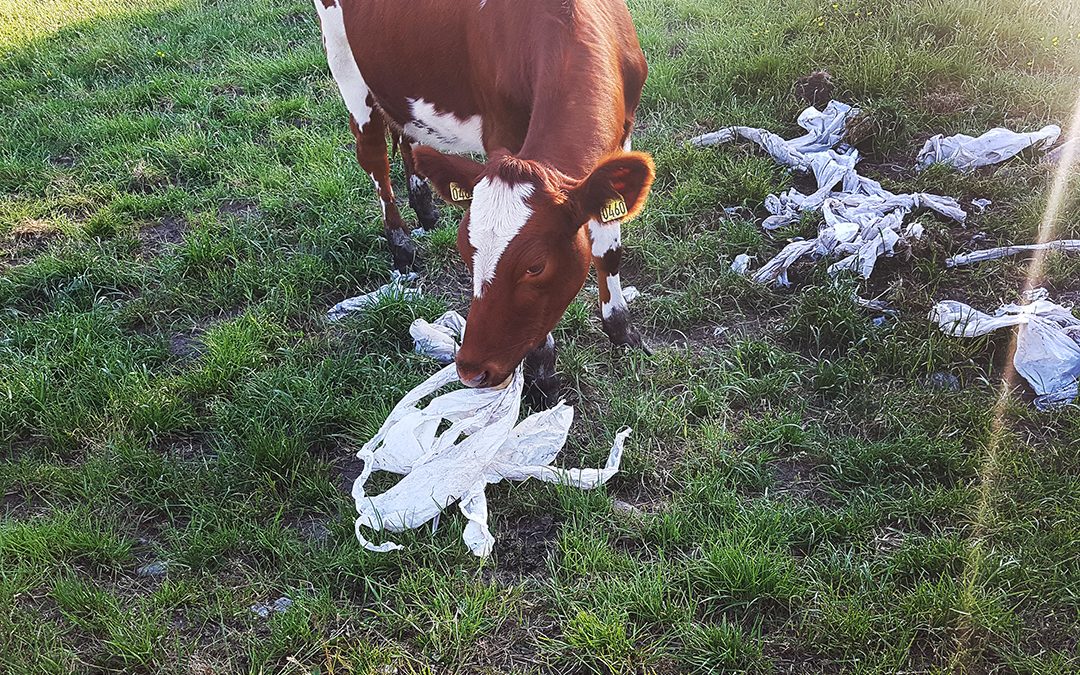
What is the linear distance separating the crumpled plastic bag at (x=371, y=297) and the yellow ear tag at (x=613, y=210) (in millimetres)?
1535

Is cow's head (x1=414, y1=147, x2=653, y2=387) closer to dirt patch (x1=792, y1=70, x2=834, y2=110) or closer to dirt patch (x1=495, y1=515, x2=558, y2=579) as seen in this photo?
dirt patch (x1=495, y1=515, x2=558, y2=579)

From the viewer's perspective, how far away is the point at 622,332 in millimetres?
3320

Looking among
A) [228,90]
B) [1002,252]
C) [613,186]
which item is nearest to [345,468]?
[613,186]

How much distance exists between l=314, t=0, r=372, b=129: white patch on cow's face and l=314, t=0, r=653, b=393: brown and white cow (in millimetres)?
286

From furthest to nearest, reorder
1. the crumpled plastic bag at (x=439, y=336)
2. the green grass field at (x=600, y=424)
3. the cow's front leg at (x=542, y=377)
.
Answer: the crumpled plastic bag at (x=439, y=336)
the cow's front leg at (x=542, y=377)
the green grass field at (x=600, y=424)

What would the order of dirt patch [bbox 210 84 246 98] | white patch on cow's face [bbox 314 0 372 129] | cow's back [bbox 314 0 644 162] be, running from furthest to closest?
dirt patch [bbox 210 84 246 98] → white patch on cow's face [bbox 314 0 372 129] → cow's back [bbox 314 0 644 162]

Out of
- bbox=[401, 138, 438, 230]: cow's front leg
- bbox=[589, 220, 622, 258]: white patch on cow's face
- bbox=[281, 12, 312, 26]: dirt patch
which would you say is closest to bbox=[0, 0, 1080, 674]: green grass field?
bbox=[401, 138, 438, 230]: cow's front leg

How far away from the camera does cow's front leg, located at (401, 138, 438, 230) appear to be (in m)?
4.30

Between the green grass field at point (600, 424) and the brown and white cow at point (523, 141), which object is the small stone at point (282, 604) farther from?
the brown and white cow at point (523, 141)

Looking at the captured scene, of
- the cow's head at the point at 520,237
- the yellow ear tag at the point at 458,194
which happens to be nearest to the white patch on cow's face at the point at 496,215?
the cow's head at the point at 520,237

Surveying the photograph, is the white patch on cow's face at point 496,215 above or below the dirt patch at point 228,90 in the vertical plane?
above

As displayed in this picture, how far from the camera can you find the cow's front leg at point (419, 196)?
4297 millimetres

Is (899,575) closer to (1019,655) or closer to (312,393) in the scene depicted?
(1019,655)

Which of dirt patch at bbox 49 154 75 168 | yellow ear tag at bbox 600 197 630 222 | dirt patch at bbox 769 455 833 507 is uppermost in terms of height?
yellow ear tag at bbox 600 197 630 222
